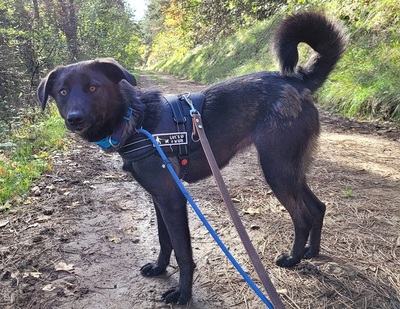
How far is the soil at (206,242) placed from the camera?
2346 mm

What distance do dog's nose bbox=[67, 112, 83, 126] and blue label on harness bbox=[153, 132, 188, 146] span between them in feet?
1.67

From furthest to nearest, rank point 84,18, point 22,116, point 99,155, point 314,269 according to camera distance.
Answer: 1. point 84,18
2. point 22,116
3. point 99,155
4. point 314,269

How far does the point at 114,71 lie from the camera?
2545mm

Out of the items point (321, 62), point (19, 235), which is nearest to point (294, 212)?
point (321, 62)

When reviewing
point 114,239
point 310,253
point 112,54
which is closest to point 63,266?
point 114,239

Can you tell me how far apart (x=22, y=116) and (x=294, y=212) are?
7.45 metres

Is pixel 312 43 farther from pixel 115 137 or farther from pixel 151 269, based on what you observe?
pixel 151 269

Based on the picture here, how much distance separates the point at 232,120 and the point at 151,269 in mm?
1310

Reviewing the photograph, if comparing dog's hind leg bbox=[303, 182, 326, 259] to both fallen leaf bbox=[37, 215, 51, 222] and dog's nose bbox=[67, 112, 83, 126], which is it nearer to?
dog's nose bbox=[67, 112, 83, 126]

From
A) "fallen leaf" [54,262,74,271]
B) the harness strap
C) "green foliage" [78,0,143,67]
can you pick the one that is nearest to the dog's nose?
the harness strap

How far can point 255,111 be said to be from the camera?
8.61ft

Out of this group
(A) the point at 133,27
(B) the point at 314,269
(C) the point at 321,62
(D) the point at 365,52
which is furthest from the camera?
(A) the point at 133,27

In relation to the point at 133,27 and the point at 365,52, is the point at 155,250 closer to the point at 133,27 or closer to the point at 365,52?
the point at 365,52

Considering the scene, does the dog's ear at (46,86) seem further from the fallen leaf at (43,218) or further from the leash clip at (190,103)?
the fallen leaf at (43,218)
